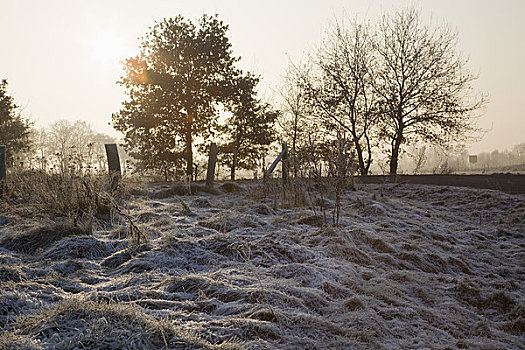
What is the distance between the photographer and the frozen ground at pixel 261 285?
2.71m

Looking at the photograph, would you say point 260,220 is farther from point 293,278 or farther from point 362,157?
point 362,157

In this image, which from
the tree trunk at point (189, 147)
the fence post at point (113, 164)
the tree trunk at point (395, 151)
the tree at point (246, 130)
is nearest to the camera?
the fence post at point (113, 164)

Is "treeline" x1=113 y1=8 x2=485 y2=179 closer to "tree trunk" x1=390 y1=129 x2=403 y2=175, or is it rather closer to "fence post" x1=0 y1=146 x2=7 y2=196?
"tree trunk" x1=390 y1=129 x2=403 y2=175

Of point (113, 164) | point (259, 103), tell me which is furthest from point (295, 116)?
point (113, 164)

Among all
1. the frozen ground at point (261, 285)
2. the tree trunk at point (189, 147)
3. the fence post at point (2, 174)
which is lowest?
the frozen ground at point (261, 285)

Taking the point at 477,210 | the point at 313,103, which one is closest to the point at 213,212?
the point at 477,210

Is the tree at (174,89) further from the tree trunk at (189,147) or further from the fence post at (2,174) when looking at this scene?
the fence post at (2,174)

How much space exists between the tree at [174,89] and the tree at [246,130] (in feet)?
5.48

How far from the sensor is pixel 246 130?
24797 mm

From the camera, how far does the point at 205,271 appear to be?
431 cm

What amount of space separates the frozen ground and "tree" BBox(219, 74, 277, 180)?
17.5m

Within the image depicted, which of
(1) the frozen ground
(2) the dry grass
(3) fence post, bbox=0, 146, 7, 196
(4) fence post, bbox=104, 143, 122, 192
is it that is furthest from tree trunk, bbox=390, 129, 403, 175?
(2) the dry grass

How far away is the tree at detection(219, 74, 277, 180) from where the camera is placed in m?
24.4

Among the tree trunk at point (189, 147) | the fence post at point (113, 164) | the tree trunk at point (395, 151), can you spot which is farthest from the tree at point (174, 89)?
the fence post at point (113, 164)
